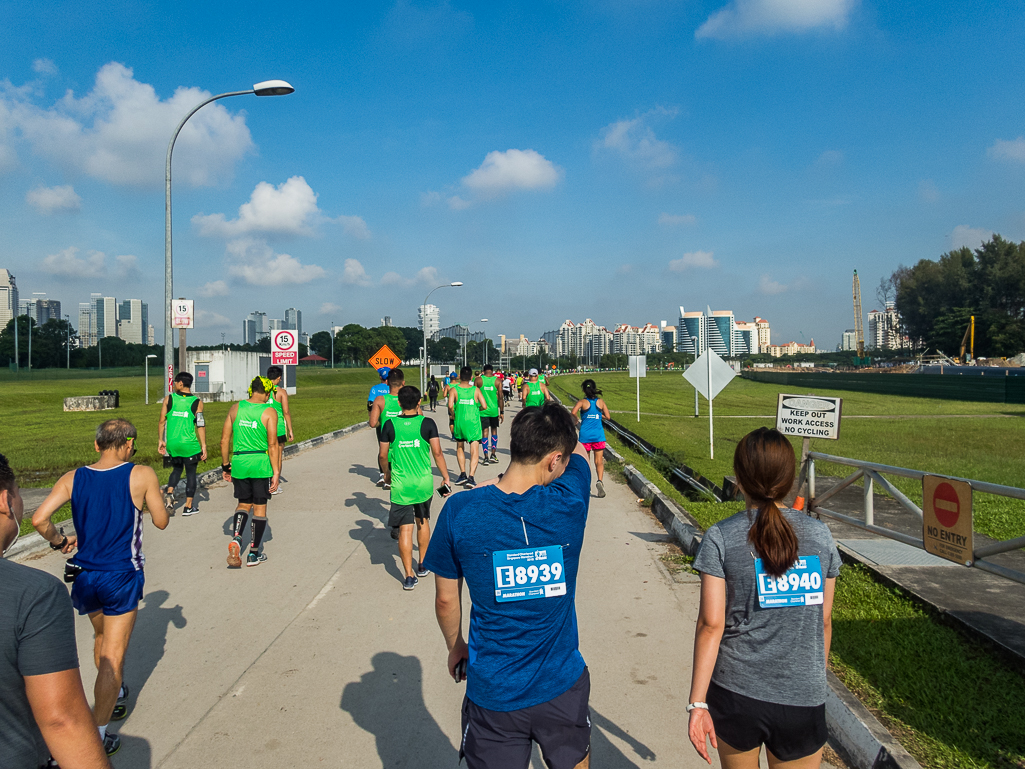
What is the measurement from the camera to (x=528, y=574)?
87.8 inches

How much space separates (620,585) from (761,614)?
386 cm

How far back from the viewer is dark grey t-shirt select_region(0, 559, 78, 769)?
1.58 metres

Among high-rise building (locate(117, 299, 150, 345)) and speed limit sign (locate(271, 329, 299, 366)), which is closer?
speed limit sign (locate(271, 329, 299, 366))

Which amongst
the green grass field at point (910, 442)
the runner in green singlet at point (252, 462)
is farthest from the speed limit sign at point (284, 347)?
the runner in green singlet at point (252, 462)

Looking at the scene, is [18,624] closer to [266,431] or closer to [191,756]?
[191,756]

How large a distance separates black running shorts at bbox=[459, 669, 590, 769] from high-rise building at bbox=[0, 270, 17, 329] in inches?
5503

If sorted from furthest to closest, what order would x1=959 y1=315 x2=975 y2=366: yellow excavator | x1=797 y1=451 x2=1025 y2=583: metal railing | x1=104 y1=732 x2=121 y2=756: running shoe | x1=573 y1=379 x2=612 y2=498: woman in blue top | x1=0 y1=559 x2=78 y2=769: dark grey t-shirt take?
x1=959 y1=315 x2=975 y2=366: yellow excavator → x1=573 y1=379 x2=612 y2=498: woman in blue top → x1=797 y1=451 x2=1025 y2=583: metal railing → x1=104 y1=732 x2=121 y2=756: running shoe → x1=0 y1=559 x2=78 y2=769: dark grey t-shirt

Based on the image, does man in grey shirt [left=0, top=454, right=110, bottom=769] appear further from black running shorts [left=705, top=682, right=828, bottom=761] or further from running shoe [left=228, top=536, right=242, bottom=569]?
running shoe [left=228, top=536, right=242, bottom=569]

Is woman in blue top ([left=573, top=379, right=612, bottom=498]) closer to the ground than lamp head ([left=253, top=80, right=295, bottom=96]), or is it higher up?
closer to the ground

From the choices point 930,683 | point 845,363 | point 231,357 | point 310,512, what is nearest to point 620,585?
point 930,683

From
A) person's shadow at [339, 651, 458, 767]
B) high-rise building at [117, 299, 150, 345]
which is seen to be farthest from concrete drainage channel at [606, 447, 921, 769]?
high-rise building at [117, 299, 150, 345]

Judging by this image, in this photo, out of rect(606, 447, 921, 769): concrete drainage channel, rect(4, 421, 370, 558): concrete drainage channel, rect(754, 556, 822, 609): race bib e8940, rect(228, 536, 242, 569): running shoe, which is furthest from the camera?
rect(4, 421, 370, 558): concrete drainage channel

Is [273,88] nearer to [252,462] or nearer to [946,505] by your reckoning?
[252,462]

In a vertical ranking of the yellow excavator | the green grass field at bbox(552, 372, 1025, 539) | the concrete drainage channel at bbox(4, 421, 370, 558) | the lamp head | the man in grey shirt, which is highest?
the lamp head
